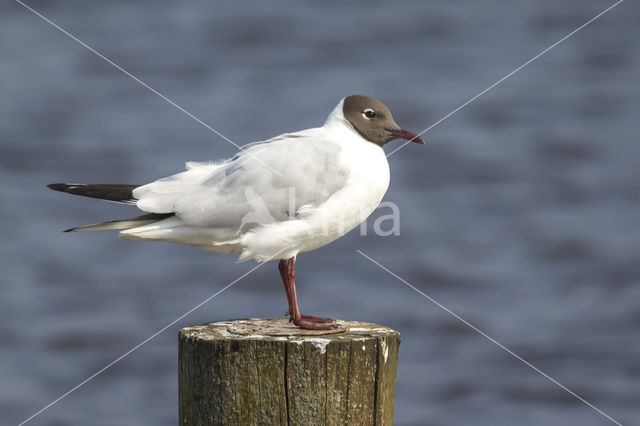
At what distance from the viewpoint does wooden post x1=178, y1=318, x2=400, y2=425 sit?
3.18 m

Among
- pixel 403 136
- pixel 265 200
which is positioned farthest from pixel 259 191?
pixel 403 136

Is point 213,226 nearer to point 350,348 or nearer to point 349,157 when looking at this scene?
point 349,157

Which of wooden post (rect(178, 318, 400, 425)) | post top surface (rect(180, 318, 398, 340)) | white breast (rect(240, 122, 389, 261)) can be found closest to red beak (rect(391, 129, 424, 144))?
white breast (rect(240, 122, 389, 261))

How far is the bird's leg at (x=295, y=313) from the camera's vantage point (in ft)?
12.0

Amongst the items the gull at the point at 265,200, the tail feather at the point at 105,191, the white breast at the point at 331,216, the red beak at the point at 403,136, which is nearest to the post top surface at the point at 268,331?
the gull at the point at 265,200

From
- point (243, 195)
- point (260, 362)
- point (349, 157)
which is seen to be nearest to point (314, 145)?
point (349, 157)

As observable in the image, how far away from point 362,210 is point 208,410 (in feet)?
4.35

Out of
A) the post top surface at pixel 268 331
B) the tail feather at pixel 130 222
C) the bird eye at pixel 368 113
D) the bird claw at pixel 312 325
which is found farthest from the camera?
the bird eye at pixel 368 113

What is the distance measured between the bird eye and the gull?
324mm

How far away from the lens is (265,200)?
13.1ft

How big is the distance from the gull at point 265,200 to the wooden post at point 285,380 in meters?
0.66

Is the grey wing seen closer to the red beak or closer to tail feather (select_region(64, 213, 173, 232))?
tail feather (select_region(64, 213, 173, 232))

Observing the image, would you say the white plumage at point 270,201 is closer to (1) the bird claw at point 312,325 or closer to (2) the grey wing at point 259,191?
(2) the grey wing at point 259,191

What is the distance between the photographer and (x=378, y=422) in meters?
3.30
